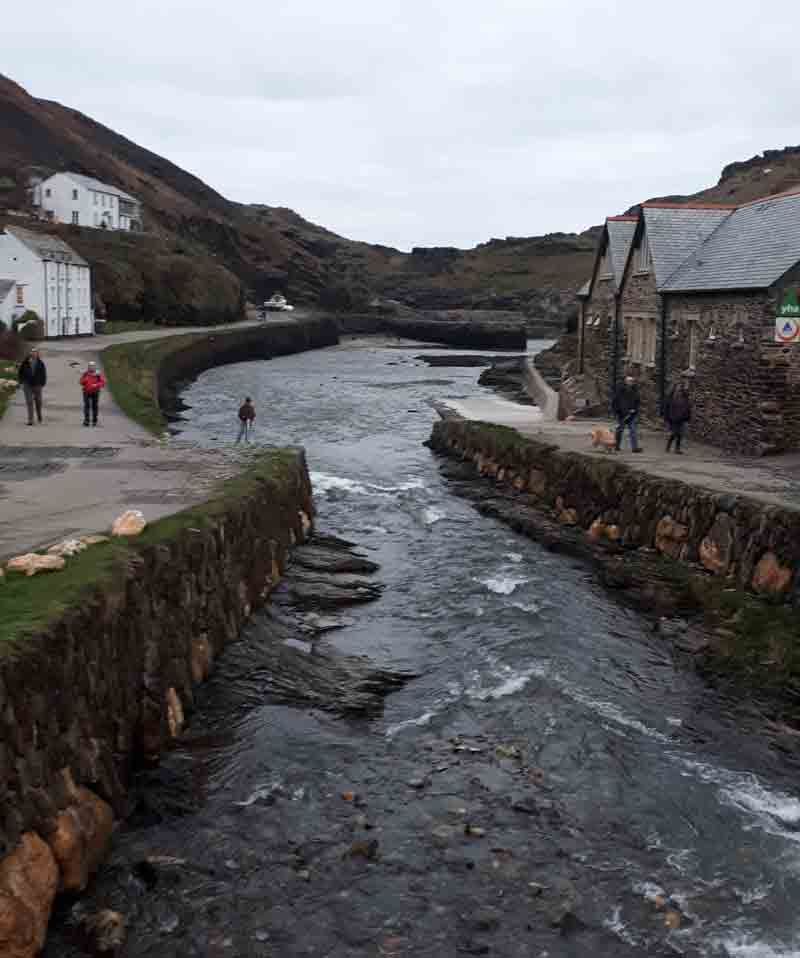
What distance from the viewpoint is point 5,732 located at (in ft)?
29.1

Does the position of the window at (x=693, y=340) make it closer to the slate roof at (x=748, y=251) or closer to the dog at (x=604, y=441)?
the slate roof at (x=748, y=251)

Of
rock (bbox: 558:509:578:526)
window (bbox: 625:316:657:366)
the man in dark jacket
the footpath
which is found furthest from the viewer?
window (bbox: 625:316:657:366)

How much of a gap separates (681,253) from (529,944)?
90.4ft

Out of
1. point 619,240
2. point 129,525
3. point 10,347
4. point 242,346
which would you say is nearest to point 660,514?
point 129,525

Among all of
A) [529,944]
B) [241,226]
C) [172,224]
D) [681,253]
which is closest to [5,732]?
[529,944]

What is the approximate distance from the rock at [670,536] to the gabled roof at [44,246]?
1989 inches

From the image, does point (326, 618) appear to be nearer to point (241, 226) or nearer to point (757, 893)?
point (757, 893)

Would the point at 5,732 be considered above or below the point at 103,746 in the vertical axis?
above

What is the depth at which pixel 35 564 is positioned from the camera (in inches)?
479

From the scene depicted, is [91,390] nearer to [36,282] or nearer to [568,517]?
[568,517]

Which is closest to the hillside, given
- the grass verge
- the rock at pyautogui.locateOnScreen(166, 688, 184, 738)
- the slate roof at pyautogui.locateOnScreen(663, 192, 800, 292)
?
the grass verge

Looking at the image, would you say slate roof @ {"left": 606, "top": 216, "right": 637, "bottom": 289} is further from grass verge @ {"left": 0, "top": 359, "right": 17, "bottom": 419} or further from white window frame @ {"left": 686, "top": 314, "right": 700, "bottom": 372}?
grass verge @ {"left": 0, "top": 359, "right": 17, "bottom": 419}

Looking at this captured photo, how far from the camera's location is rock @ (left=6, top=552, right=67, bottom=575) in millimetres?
12109

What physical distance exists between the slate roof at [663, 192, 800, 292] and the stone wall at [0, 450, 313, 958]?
51.0ft
